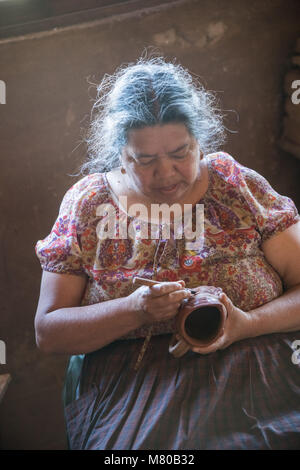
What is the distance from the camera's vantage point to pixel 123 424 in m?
1.35

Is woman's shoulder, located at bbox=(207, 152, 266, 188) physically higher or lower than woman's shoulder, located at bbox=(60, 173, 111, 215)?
higher

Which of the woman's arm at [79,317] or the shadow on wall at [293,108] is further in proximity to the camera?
the shadow on wall at [293,108]

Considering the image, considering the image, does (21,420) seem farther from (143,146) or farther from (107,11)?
(107,11)

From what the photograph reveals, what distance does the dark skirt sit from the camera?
127 cm

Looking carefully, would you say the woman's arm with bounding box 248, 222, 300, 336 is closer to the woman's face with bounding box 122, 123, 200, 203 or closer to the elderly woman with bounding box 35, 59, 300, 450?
the elderly woman with bounding box 35, 59, 300, 450

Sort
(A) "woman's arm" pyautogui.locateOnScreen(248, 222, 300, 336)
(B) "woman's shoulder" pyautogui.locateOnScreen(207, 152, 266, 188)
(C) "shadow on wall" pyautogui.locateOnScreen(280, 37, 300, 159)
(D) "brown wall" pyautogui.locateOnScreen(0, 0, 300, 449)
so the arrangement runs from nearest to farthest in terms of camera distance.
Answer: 1. (A) "woman's arm" pyautogui.locateOnScreen(248, 222, 300, 336)
2. (B) "woman's shoulder" pyautogui.locateOnScreen(207, 152, 266, 188)
3. (D) "brown wall" pyautogui.locateOnScreen(0, 0, 300, 449)
4. (C) "shadow on wall" pyautogui.locateOnScreen(280, 37, 300, 159)

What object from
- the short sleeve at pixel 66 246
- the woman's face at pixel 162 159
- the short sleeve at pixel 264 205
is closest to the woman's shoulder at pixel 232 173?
the short sleeve at pixel 264 205

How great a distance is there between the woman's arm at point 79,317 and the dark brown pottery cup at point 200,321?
0.05 meters

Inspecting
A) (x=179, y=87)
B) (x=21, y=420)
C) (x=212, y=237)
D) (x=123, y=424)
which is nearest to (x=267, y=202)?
(x=212, y=237)

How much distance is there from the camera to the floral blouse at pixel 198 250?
1572 mm

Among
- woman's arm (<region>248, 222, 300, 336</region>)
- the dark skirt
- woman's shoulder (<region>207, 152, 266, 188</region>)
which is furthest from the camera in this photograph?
woman's shoulder (<region>207, 152, 266, 188</region>)

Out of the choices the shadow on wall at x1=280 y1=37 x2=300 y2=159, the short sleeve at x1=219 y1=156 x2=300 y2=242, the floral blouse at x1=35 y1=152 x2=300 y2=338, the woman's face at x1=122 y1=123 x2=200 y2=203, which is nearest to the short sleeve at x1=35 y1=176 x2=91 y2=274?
the floral blouse at x1=35 y1=152 x2=300 y2=338

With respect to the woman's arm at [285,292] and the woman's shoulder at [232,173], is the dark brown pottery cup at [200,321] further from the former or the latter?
the woman's shoulder at [232,173]
